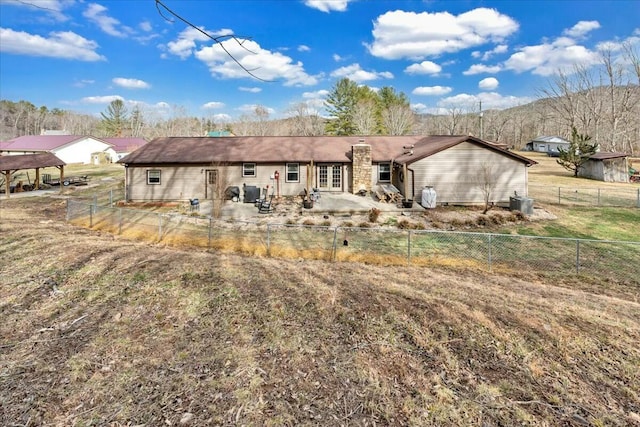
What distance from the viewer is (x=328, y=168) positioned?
22.6 meters

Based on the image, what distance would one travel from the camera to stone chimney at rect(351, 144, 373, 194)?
22047 millimetres

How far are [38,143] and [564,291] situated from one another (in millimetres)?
65850

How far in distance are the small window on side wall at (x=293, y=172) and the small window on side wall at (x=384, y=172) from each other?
5.74m

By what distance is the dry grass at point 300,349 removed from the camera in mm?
3750

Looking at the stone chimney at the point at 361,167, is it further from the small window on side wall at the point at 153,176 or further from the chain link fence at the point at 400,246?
the small window on side wall at the point at 153,176

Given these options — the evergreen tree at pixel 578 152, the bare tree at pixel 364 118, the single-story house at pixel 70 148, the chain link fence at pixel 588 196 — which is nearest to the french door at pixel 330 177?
the chain link fence at pixel 588 196

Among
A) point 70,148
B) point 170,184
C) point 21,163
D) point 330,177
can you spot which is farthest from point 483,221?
point 70,148

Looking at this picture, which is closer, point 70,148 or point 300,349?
point 300,349

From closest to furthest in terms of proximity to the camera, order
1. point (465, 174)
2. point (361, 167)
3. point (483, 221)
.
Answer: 1. point (483, 221)
2. point (465, 174)
3. point (361, 167)

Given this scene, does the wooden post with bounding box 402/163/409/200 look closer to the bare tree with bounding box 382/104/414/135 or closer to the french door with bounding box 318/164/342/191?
the french door with bounding box 318/164/342/191

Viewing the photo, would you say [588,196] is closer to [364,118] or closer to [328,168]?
[328,168]

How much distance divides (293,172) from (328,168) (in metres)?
2.43

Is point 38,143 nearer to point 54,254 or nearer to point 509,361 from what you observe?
point 54,254

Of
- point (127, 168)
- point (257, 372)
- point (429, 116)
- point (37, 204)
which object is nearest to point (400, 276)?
point (257, 372)
